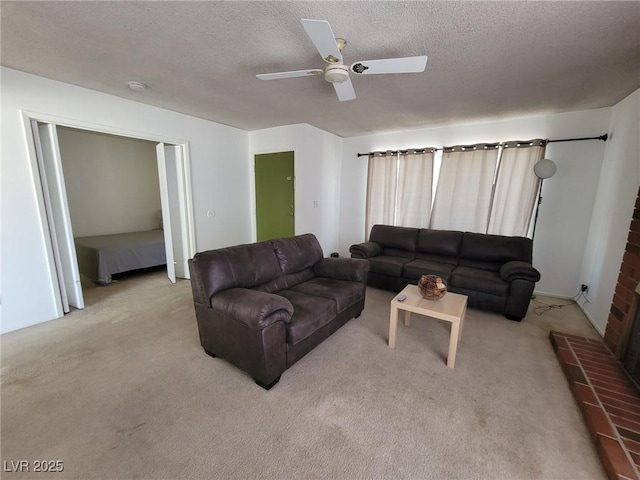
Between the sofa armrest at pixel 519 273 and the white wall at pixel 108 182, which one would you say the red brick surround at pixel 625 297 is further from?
the white wall at pixel 108 182

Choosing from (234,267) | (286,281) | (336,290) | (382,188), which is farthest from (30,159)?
(382,188)

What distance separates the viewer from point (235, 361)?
1946mm

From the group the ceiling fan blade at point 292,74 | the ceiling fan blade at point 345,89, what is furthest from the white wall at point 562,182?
the ceiling fan blade at point 292,74

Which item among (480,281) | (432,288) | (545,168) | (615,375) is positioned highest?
(545,168)

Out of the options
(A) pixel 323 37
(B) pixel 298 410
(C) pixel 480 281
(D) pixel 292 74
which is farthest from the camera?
(C) pixel 480 281

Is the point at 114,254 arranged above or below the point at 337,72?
below

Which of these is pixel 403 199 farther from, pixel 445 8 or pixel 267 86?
pixel 445 8

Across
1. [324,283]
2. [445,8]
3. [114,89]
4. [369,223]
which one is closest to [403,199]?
[369,223]

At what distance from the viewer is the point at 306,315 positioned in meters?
2.00

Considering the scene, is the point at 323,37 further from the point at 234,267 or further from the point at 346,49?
the point at 234,267

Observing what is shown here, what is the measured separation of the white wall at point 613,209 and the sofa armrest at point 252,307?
3188 millimetres

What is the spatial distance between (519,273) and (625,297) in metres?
0.76

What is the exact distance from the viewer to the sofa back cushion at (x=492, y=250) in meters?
3.20

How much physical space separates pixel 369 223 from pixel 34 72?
177 inches
